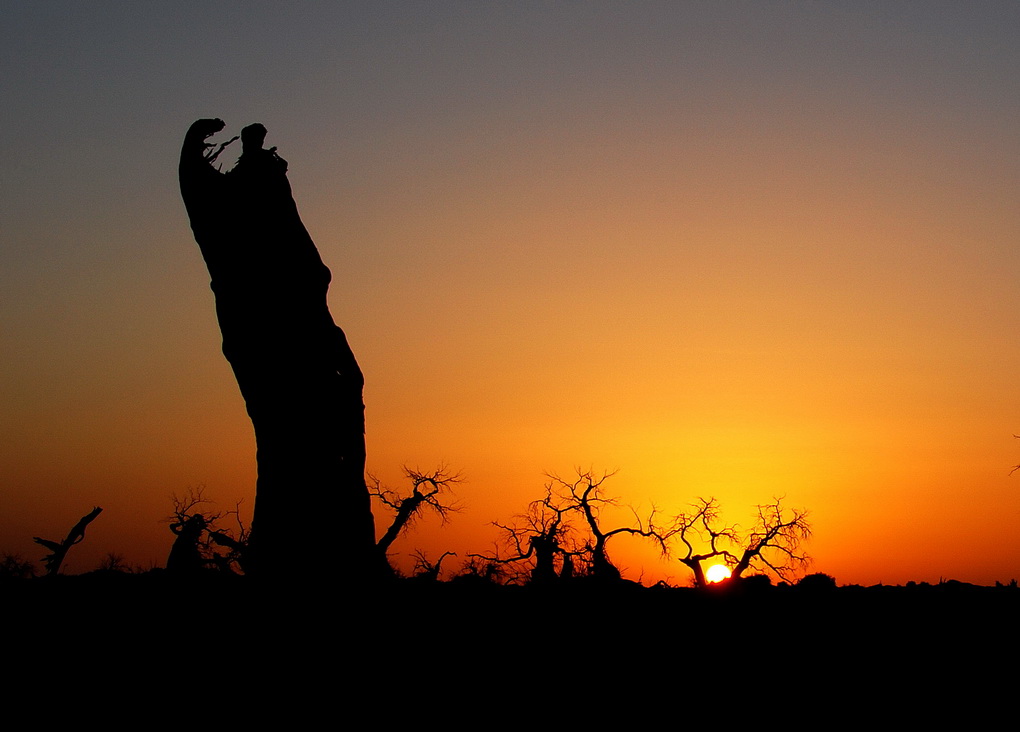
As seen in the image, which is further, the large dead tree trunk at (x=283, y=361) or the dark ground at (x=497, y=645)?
the large dead tree trunk at (x=283, y=361)

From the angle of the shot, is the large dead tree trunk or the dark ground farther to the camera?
the large dead tree trunk

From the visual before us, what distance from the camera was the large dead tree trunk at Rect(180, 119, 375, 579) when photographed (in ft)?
46.2

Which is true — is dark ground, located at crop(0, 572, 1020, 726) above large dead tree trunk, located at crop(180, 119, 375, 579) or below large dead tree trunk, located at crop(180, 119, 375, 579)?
below

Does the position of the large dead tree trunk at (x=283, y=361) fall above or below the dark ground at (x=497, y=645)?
above

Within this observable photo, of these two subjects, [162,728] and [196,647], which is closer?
[162,728]

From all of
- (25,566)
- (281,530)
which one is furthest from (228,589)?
(25,566)

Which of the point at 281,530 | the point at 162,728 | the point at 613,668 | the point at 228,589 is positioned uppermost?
the point at 281,530

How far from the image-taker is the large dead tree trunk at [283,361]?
14070 millimetres

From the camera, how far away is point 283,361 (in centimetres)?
1453

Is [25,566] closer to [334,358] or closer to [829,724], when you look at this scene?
[334,358]

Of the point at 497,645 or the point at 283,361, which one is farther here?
the point at 283,361

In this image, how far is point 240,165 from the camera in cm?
1530

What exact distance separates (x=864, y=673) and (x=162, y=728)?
7.36 m

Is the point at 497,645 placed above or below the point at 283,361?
below
